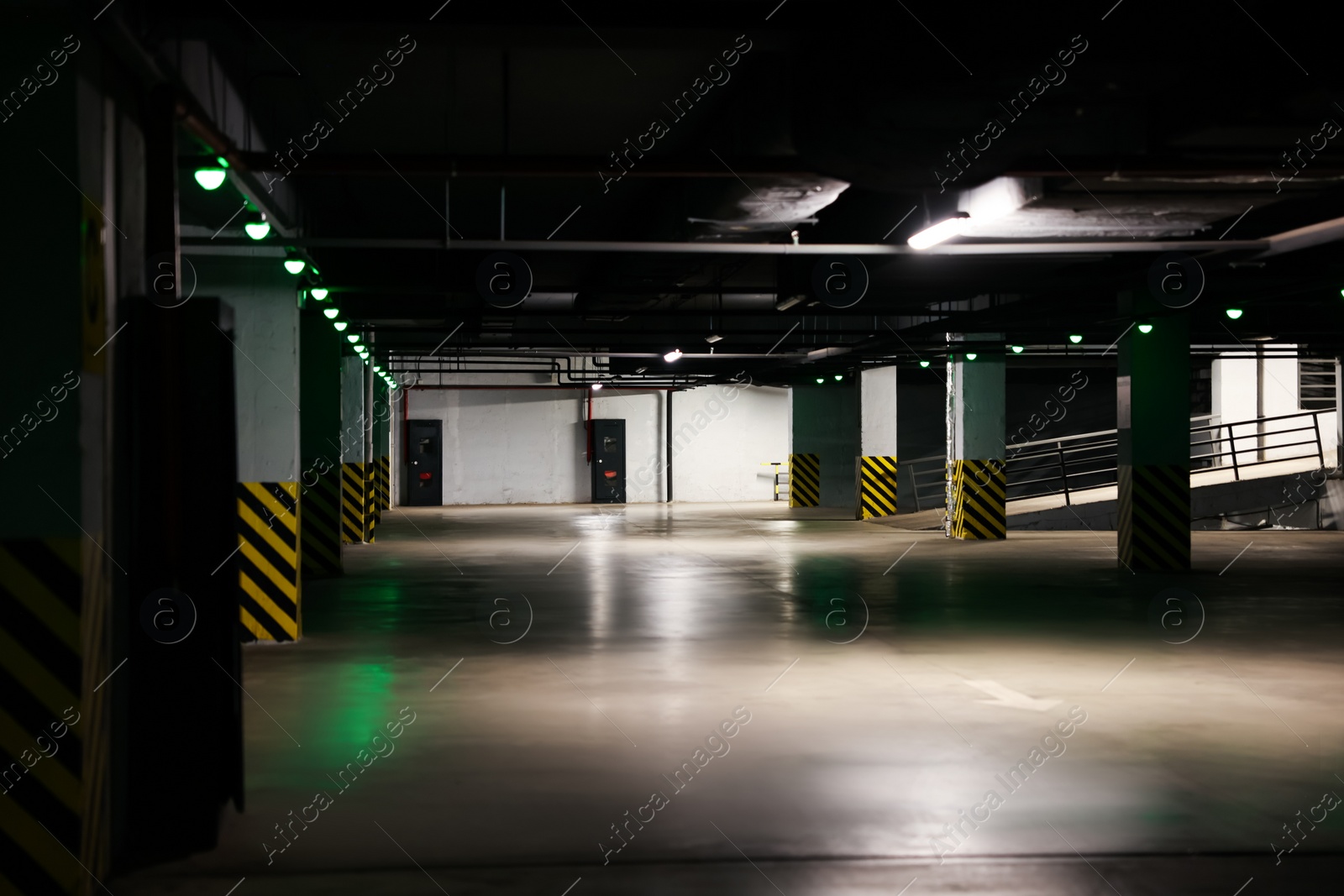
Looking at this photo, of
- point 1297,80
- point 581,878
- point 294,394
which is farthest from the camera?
point 294,394

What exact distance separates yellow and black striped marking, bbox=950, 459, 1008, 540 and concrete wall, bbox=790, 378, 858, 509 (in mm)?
9089

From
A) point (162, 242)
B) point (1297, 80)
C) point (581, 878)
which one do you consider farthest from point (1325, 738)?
point (162, 242)

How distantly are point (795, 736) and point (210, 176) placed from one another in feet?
13.2

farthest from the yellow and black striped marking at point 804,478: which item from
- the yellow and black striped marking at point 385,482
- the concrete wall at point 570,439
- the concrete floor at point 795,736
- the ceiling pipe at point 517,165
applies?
the ceiling pipe at point 517,165

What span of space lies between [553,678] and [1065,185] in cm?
425

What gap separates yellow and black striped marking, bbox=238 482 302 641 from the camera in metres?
9.27

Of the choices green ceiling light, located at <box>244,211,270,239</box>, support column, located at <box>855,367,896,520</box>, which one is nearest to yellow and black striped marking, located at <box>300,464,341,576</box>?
green ceiling light, located at <box>244,211,270,239</box>

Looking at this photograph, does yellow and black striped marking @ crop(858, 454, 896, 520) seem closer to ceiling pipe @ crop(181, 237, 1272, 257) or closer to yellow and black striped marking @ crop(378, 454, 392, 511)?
yellow and black striped marking @ crop(378, 454, 392, 511)

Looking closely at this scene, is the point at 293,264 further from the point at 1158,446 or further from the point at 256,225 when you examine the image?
the point at 1158,446

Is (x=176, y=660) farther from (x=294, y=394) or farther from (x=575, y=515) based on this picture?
(x=575, y=515)

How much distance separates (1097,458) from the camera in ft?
81.6

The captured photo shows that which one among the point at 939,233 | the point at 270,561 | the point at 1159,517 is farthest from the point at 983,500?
the point at 270,561

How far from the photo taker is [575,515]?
2539 centimetres

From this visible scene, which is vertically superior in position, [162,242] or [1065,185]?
[1065,185]
